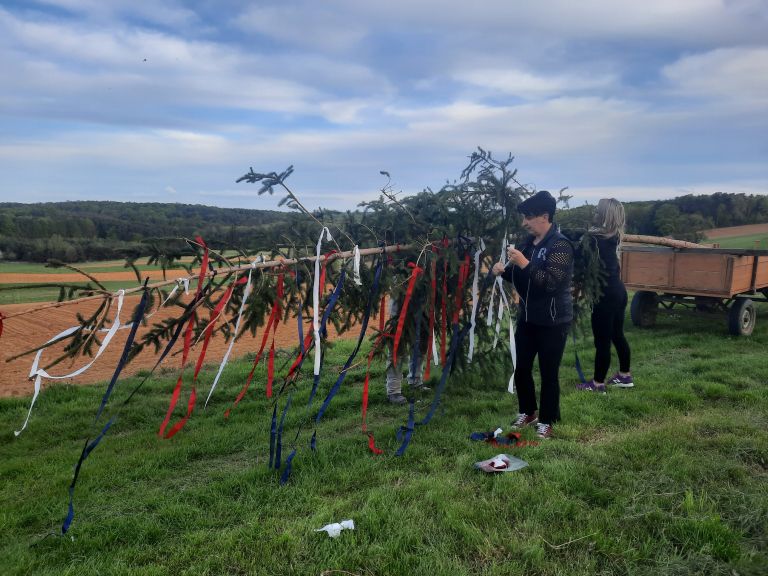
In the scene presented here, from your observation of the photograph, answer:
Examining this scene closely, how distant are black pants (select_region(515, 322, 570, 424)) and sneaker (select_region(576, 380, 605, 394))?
1.40 m

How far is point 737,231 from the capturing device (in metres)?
32.0

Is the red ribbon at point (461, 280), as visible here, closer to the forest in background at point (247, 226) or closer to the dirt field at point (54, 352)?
the forest in background at point (247, 226)

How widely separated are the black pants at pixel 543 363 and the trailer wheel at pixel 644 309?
6.30 m

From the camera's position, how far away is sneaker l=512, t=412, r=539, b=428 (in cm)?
486

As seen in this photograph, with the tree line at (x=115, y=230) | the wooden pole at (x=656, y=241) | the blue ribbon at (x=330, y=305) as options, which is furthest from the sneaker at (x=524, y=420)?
the wooden pole at (x=656, y=241)

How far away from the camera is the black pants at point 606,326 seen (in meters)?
5.96

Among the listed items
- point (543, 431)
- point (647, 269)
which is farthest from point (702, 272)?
point (543, 431)

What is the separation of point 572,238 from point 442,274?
5.83ft

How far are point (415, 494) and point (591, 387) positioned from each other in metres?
3.40

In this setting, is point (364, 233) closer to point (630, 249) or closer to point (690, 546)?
point (690, 546)

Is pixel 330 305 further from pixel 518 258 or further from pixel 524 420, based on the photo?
pixel 524 420

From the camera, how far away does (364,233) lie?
5023 mm

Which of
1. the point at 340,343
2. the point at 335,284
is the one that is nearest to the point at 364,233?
the point at 335,284

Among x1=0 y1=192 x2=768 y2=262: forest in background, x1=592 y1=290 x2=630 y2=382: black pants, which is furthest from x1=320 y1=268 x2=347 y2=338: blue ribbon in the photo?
x1=592 y1=290 x2=630 y2=382: black pants
